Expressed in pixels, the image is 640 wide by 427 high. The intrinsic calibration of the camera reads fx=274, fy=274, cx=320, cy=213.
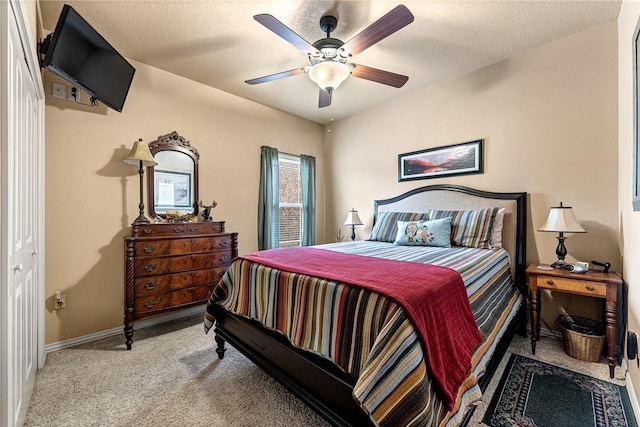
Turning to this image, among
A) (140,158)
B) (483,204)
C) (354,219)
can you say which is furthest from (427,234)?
(140,158)

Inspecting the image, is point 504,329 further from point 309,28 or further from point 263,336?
point 309,28

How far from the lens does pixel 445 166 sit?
11.3 feet

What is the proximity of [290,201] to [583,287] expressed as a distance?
11.7 ft

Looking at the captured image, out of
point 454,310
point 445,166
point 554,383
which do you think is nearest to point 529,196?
point 445,166

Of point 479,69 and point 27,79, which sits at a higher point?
point 479,69

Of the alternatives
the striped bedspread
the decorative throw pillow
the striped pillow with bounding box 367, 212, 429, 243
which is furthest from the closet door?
the striped pillow with bounding box 367, 212, 429, 243

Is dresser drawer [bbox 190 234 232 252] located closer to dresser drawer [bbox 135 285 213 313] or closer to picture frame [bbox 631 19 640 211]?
dresser drawer [bbox 135 285 213 313]

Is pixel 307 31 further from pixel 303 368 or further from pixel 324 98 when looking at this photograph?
pixel 303 368

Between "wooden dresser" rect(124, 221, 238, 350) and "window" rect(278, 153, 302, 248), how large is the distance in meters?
1.39

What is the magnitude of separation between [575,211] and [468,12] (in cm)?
203

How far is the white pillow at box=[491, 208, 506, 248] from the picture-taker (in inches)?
109

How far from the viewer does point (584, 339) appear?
7.10 ft

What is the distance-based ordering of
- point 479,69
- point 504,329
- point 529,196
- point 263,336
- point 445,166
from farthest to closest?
point 445,166, point 479,69, point 529,196, point 504,329, point 263,336

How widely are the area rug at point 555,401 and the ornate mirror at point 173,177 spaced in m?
3.35
